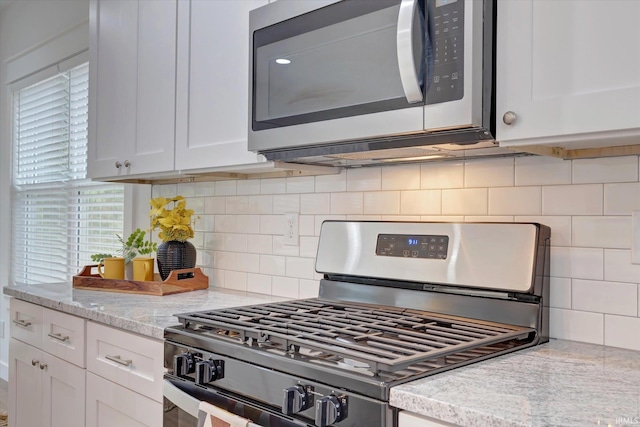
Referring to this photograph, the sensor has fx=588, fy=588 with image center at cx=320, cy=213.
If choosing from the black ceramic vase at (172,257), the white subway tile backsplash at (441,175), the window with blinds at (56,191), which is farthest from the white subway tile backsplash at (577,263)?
the window with blinds at (56,191)

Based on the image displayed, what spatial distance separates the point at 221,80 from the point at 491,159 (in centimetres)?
93

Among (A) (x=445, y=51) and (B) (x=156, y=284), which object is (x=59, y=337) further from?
(A) (x=445, y=51)

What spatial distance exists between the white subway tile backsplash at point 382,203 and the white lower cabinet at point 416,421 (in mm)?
888

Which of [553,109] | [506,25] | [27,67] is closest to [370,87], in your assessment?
[506,25]

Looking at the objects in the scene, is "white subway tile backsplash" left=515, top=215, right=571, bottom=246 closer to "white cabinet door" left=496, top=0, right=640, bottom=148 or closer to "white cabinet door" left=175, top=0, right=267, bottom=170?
"white cabinet door" left=496, top=0, right=640, bottom=148

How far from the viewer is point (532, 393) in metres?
1.00

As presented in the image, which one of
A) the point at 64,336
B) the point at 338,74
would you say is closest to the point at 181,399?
the point at 64,336

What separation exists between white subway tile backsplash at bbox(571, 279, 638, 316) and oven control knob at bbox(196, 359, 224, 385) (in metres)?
0.88

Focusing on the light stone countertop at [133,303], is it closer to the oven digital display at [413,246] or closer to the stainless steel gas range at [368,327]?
the stainless steel gas range at [368,327]

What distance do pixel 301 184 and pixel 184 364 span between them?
89 cm

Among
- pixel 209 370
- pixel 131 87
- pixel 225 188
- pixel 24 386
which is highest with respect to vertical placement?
pixel 131 87

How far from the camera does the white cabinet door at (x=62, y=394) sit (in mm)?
2006

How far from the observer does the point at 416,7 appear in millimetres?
1292

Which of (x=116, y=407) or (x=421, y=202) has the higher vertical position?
(x=421, y=202)
